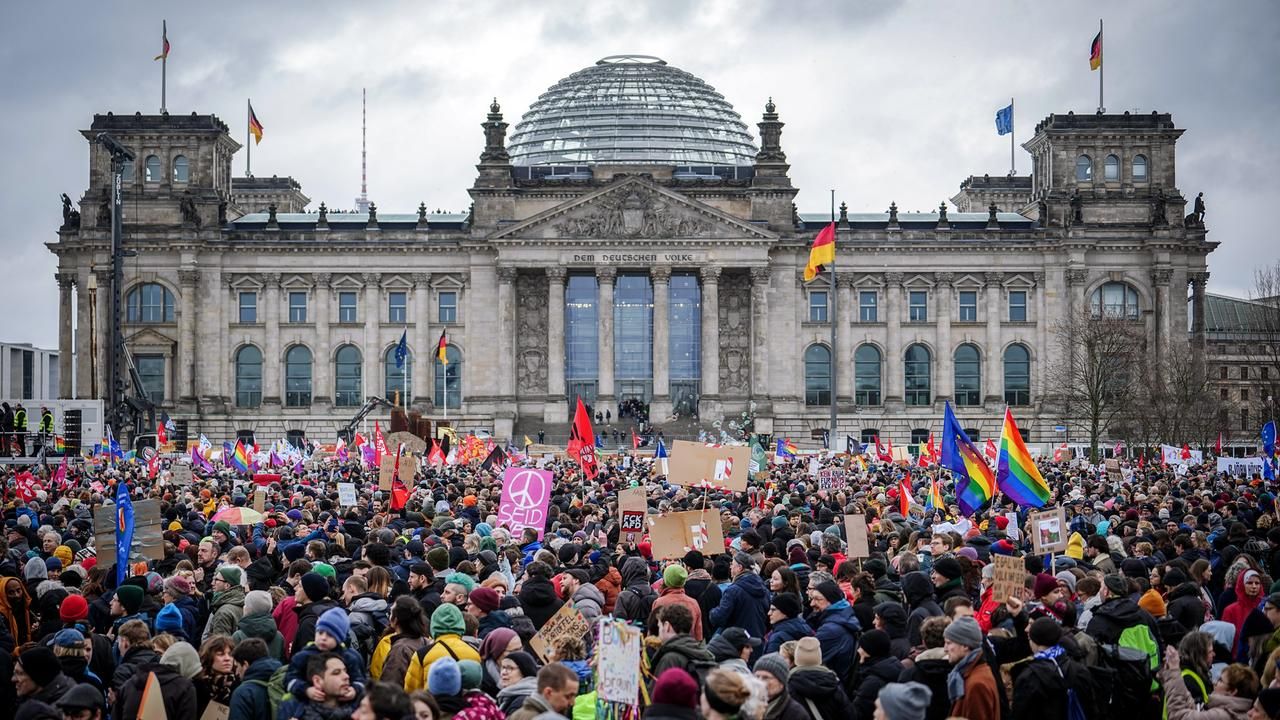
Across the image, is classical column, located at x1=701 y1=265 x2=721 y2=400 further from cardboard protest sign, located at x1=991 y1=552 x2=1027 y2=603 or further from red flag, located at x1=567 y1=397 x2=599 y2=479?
cardboard protest sign, located at x1=991 y1=552 x2=1027 y2=603

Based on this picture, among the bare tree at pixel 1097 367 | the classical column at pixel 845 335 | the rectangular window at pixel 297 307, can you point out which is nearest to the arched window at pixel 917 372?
the classical column at pixel 845 335

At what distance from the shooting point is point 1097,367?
228 ft

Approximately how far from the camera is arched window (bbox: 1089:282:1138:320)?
85562 mm

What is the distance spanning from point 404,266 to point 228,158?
49.9 ft

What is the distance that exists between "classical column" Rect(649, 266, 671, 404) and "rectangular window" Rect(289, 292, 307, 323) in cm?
2088

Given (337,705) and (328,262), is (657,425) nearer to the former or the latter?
(328,262)

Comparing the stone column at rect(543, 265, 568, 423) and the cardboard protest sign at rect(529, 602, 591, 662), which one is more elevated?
the stone column at rect(543, 265, 568, 423)

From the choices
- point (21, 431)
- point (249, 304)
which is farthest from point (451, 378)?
point (21, 431)

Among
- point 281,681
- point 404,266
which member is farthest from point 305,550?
point 404,266

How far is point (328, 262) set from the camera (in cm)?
8581

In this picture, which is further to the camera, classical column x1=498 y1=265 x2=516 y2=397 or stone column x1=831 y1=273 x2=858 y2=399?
stone column x1=831 y1=273 x2=858 y2=399

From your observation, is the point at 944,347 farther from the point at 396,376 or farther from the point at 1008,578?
the point at 1008,578

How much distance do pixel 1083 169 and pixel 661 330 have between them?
2814 centimetres

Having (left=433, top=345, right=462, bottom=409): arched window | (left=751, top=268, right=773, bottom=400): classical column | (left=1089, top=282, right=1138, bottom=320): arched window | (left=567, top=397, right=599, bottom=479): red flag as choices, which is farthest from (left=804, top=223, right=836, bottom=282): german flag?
(left=567, top=397, right=599, bottom=479): red flag
